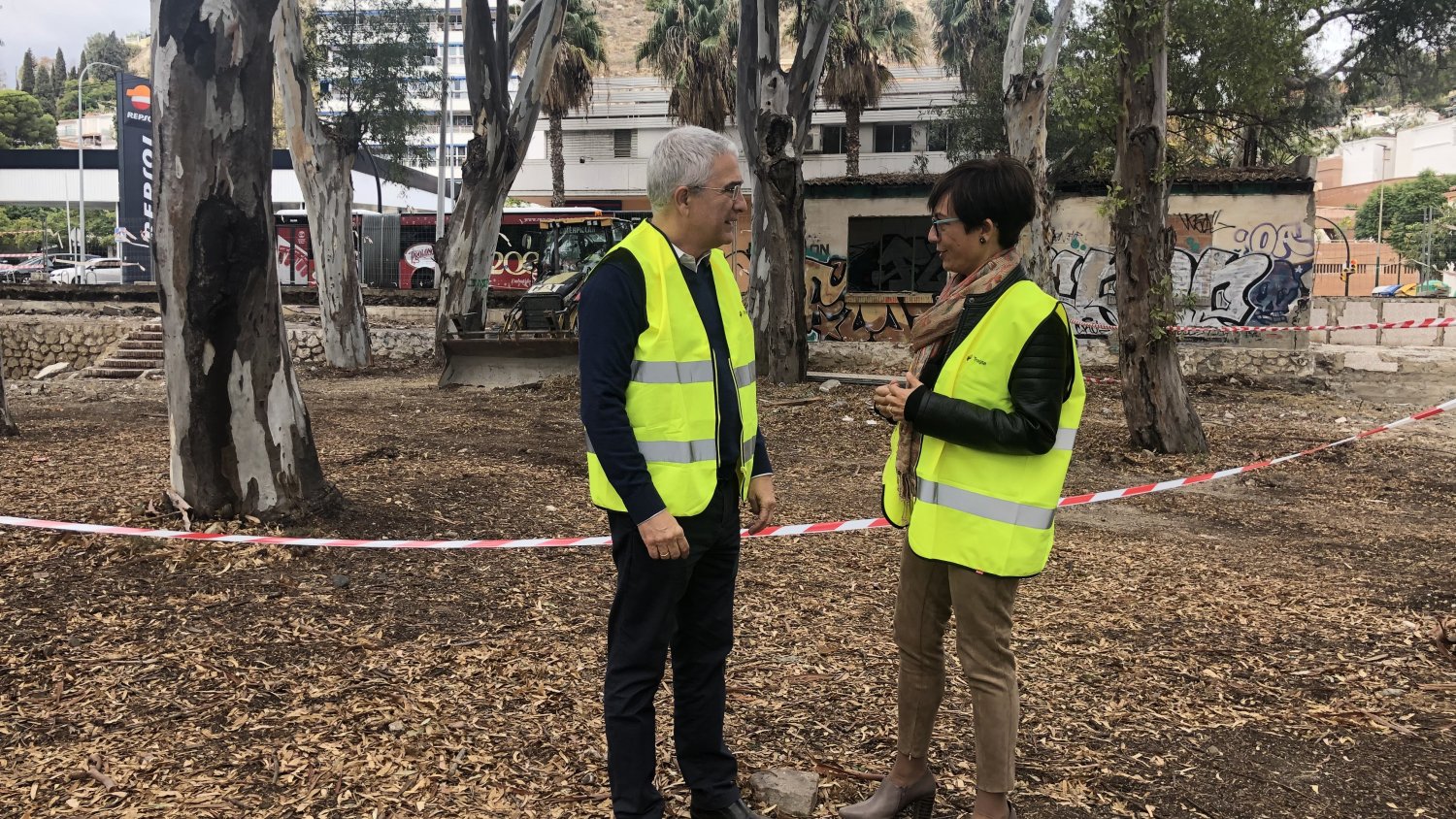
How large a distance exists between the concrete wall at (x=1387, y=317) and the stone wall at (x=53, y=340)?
22855 millimetres

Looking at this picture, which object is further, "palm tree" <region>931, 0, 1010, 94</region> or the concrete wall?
"palm tree" <region>931, 0, 1010, 94</region>

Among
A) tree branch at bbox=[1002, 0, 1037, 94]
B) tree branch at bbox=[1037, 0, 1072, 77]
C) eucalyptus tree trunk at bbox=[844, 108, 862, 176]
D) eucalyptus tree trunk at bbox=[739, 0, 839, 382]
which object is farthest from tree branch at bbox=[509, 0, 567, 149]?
eucalyptus tree trunk at bbox=[844, 108, 862, 176]

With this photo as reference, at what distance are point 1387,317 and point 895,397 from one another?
2794cm

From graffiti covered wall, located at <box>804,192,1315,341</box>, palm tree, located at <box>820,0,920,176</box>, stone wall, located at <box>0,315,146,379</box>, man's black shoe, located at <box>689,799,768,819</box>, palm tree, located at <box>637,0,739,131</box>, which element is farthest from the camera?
palm tree, located at <box>637,0,739,131</box>

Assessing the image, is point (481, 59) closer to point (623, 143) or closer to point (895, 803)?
point (895, 803)

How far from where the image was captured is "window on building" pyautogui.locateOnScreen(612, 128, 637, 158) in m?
43.5

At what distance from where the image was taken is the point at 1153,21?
28.9 ft

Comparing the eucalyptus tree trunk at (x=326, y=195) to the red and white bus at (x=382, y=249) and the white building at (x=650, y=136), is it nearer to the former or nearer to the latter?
the red and white bus at (x=382, y=249)

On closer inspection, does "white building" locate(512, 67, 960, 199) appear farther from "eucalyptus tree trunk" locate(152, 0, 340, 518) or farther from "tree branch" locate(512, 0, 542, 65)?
"eucalyptus tree trunk" locate(152, 0, 340, 518)

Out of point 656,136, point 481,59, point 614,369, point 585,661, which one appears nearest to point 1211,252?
point 481,59

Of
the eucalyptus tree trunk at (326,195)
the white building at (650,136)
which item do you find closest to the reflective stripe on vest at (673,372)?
the eucalyptus tree trunk at (326,195)

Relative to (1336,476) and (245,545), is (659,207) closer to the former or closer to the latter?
(245,545)

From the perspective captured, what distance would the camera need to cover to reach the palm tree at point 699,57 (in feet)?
107

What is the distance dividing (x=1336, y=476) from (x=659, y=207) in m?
7.74
